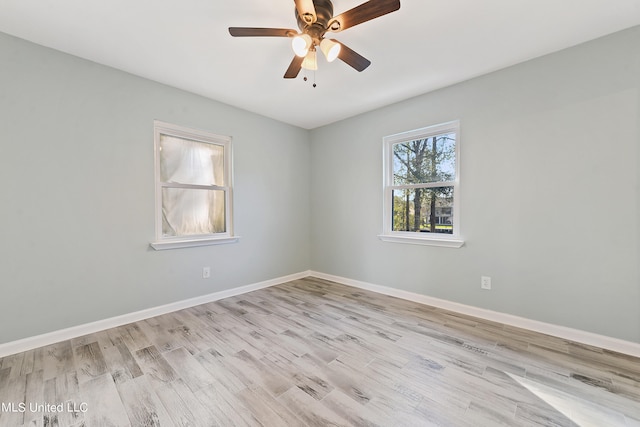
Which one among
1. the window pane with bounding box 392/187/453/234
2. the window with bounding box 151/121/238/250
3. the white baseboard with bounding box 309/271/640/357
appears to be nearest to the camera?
the white baseboard with bounding box 309/271/640/357

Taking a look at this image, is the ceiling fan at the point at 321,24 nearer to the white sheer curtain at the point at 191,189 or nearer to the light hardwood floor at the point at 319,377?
the white sheer curtain at the point at 191,189

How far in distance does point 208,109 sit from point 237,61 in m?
1.02

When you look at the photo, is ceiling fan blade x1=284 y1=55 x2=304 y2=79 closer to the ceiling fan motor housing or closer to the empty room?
the empty room

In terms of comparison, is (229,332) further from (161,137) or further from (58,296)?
(161,137)

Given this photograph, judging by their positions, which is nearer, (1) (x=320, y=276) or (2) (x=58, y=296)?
(2) (x=58, y=296)

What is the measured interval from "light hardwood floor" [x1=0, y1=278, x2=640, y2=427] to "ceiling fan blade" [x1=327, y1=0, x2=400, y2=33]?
89.7 inches

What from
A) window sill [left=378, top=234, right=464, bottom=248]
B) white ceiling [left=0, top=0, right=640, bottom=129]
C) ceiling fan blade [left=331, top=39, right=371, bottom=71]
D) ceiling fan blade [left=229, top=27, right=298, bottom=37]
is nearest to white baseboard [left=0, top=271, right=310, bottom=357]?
window sill [left=378, top=234, right=464, bottom=248]

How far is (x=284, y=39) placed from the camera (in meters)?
2.14

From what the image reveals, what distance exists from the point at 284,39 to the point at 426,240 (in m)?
2.54

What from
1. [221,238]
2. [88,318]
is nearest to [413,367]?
[221,238]

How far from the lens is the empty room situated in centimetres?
165

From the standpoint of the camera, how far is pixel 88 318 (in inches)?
94.5

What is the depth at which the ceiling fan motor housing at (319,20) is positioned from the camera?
1.65 metres

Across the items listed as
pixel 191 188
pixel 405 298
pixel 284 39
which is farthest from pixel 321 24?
pixel 405 298
